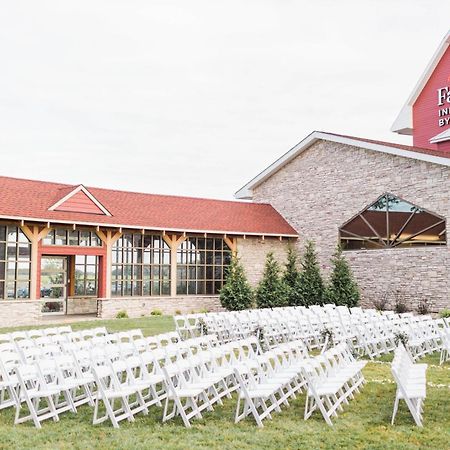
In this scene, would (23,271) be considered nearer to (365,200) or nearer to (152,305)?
(152,305)

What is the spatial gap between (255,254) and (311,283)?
237 cm

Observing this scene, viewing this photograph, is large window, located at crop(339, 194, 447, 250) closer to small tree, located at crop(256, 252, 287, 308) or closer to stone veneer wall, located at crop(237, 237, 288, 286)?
stone veneer wall, located at crop(237, 237, 288, 286)

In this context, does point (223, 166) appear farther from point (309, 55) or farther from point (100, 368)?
point (100, 368)

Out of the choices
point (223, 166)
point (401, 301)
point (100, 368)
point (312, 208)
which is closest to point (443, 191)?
point (401, 301)

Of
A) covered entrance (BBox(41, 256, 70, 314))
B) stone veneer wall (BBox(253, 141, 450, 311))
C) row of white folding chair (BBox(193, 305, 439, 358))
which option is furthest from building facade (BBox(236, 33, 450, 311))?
covered entrance (BBox(41, 256, 70, 314))

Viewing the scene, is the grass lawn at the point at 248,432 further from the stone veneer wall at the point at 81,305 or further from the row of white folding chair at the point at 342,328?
the stone veneer wall at the point at 81,305

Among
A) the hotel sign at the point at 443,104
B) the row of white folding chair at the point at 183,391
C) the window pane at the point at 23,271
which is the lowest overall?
the row of white folding chair at the point at 183,391

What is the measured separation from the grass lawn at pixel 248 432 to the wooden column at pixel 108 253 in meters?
12.1

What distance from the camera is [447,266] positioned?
63.2ft

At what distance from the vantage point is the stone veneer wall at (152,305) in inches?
770

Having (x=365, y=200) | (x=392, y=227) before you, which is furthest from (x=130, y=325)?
(x=365, y=200)

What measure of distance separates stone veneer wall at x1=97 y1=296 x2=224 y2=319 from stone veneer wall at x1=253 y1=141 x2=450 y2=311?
460cm

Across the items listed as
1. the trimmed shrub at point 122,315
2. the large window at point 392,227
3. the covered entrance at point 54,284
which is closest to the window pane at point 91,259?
the covered entrance at point 54,284

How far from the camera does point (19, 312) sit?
1788 centimetres
